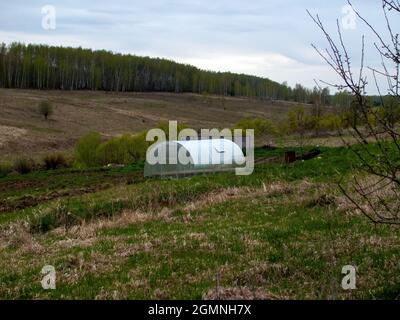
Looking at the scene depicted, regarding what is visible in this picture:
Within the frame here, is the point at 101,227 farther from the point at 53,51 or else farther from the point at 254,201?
the point at 53,51

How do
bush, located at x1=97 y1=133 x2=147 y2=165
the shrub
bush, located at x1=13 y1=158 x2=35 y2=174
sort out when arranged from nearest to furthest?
bush, located at x1=13 y1=158 x2=35 y2=174
bush, located at x1=97 y1=133 x2=147 y2=165
the shrub

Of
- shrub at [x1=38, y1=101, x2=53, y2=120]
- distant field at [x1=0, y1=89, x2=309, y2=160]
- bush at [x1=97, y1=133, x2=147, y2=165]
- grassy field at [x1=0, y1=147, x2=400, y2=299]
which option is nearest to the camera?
grassy field at [x1=0, y1=147, x2=400, y2=299]

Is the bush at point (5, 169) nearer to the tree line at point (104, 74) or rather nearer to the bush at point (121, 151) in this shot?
the bush at point (121, 151)

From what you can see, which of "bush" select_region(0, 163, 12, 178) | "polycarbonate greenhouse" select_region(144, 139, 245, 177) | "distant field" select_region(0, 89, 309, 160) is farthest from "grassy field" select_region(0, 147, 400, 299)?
"distant field" select_region(0, 89, 309, 160)

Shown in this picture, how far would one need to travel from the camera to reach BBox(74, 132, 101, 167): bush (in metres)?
45.4

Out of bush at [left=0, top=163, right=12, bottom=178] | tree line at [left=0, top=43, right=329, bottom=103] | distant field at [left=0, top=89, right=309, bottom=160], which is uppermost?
tree line at [left=0, top=43, right=329, bottom=103]

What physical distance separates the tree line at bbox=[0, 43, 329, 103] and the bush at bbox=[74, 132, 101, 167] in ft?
228

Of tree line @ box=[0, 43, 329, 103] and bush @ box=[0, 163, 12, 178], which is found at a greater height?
tree line @ box=[0, 43, 329, 103]

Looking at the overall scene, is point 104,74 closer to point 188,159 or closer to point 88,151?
point 88,151

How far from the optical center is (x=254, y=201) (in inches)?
605

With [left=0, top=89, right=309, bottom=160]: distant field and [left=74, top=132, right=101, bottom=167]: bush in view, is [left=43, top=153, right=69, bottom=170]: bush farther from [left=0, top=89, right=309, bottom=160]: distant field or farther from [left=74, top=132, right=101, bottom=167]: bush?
[left=0, top=89, right=309, bottom=160]: distant field

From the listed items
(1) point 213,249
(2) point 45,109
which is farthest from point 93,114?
(1) point 213,249
